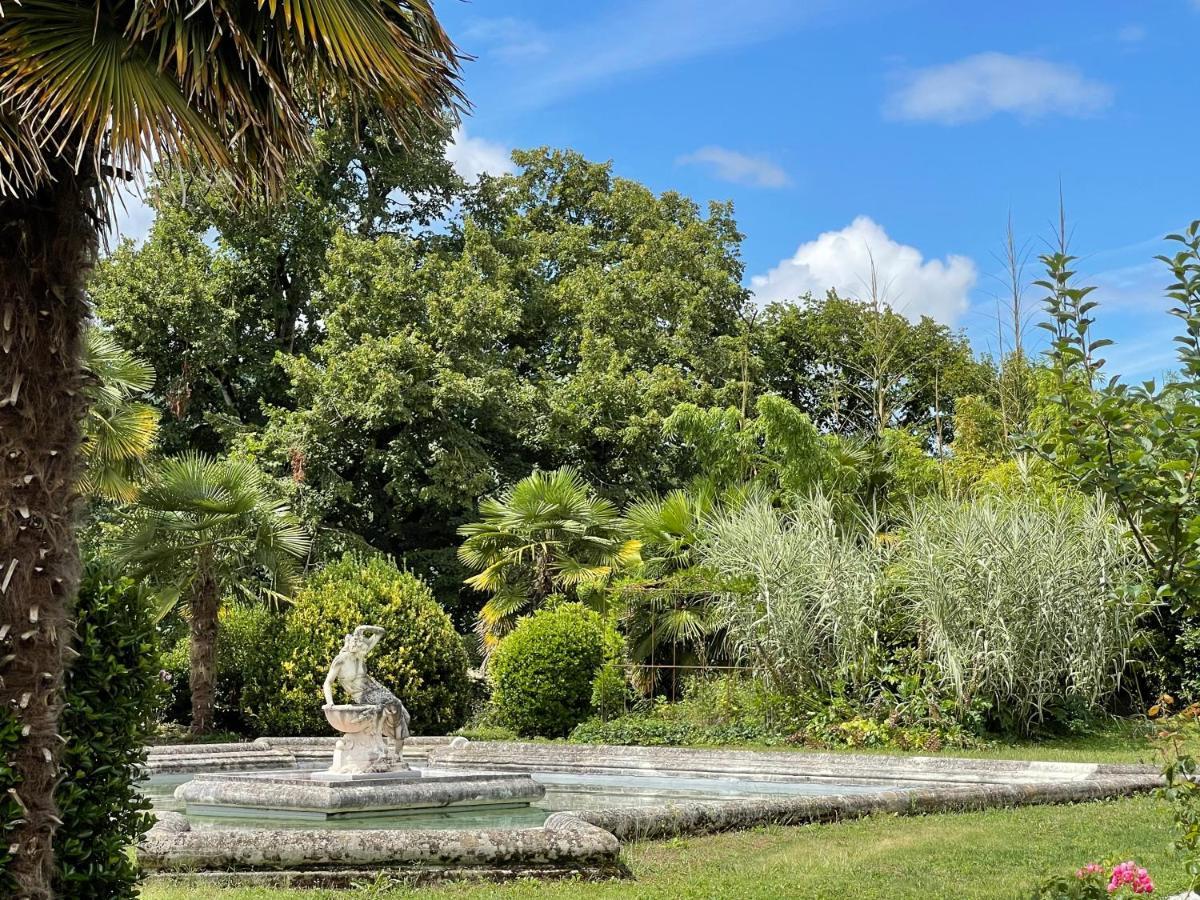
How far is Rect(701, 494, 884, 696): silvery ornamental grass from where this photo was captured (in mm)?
15492

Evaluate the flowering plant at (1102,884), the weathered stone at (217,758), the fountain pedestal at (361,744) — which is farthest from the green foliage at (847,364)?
the flowering plant at (1102,884)

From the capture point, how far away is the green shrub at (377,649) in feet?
59.3

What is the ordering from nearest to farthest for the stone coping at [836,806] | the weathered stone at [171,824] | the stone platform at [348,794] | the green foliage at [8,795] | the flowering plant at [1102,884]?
the flowering plant at [1102,884] → the green foliage at [8,795] → the weathered stone at [171,824] → the stone coping at [836,806] → the stone platform at [348,794]

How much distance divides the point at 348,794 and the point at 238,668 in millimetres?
10584

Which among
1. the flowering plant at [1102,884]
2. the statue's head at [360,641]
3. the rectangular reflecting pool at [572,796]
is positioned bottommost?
the rectangular reflecting pool at [572,796]

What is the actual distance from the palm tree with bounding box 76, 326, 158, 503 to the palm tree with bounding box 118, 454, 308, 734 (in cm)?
127

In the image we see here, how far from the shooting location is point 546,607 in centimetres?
1967

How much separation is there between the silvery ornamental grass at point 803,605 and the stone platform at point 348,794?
18.1ft

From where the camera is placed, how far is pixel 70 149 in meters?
4.90

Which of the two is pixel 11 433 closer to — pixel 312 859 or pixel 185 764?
pixel 312 859

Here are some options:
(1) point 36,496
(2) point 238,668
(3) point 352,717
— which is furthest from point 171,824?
(2) point 238,668

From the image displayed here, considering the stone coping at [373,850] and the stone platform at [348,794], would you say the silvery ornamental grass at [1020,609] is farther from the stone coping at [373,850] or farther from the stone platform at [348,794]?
the stone coping at [373,850]

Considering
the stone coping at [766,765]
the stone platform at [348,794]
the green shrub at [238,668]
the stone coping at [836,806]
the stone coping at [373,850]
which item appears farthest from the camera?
the green shrub at [238,668]

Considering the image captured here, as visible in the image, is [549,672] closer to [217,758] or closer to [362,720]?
[217,758]
